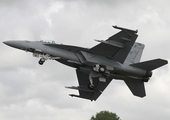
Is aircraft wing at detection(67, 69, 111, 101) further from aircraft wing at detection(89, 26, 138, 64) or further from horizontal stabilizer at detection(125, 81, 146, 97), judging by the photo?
aircraft wing at detection(89, 26, 138, 64)

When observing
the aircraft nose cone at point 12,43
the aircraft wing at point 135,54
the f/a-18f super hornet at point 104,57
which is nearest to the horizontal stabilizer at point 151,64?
the f/a-18f super hornet at point 104,57

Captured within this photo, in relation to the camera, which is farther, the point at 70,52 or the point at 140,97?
the point at 140,97

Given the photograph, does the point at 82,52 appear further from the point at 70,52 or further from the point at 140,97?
the point at 140,97

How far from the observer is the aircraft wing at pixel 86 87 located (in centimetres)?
4797

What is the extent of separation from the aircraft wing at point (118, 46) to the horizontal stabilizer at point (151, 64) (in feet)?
4.61

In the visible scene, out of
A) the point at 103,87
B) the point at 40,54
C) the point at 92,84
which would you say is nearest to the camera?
the point at 40,54

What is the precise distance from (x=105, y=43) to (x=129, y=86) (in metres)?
5.98

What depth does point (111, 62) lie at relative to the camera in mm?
44094

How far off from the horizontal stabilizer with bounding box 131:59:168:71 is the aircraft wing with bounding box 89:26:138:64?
1405 millimetres

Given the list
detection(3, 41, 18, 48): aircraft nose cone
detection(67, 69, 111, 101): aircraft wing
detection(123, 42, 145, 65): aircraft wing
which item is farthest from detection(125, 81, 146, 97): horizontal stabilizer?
detection(3, 41, 18, 48): aircraft nose cone

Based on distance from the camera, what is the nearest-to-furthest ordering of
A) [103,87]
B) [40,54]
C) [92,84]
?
[40,54]
[92,84]
[103,87]

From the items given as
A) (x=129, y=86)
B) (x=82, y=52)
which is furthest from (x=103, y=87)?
(x=82, y=52)

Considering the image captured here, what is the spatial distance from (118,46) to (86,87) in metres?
6.60

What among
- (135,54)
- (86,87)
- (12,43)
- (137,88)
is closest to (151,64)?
(135,54)
